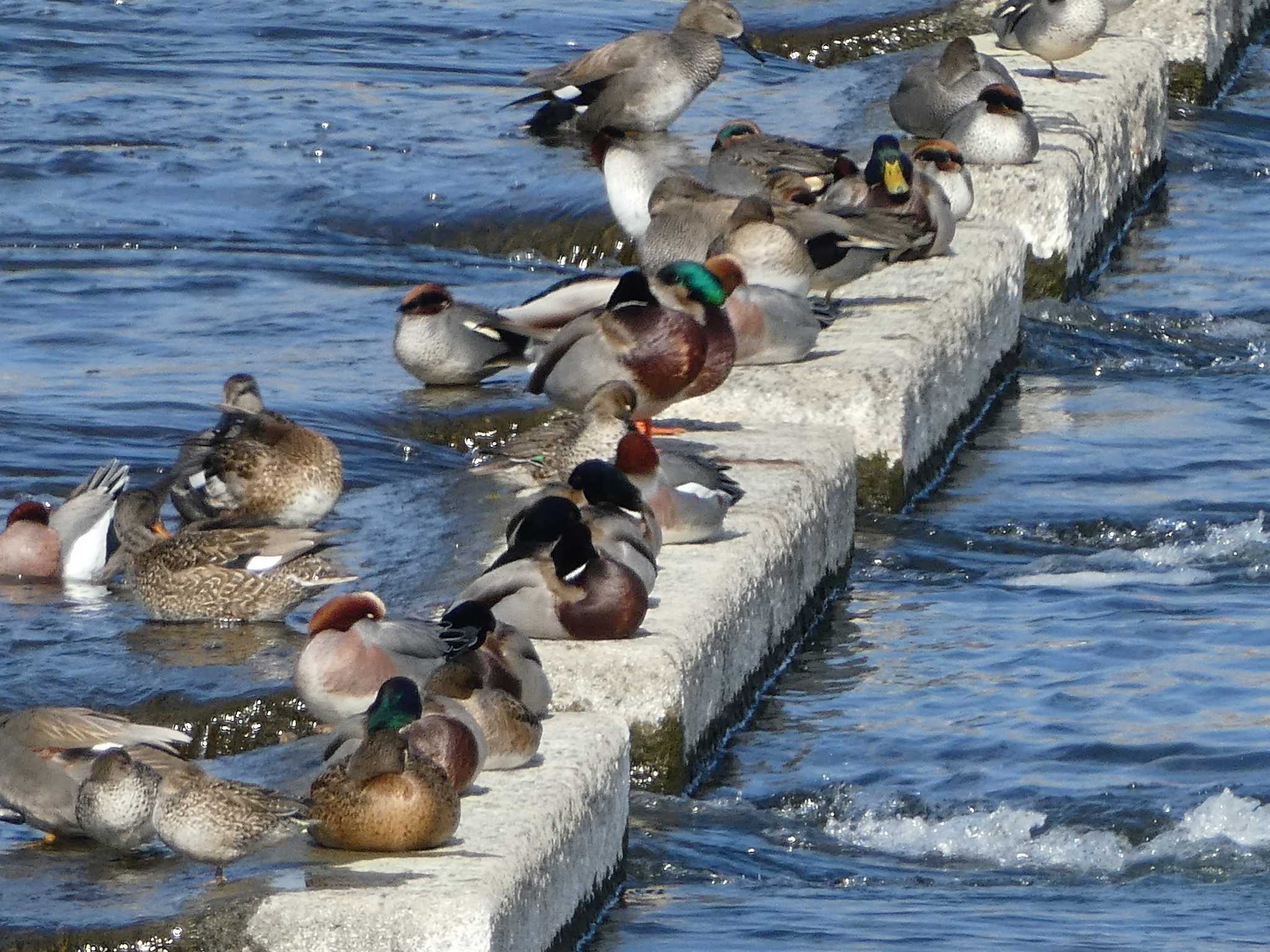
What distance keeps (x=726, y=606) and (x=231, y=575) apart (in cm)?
145

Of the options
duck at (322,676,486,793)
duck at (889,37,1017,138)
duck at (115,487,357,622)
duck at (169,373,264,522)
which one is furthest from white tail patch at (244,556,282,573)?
duck at (889,37,1017,138)

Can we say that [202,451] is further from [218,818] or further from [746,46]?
[746,46]

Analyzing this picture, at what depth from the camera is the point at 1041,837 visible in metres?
6.80

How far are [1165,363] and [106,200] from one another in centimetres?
573

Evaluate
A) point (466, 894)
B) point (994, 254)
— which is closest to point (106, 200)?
point (994, 254)

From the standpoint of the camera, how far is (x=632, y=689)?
669 cm

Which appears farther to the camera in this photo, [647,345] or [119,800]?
[647,345]

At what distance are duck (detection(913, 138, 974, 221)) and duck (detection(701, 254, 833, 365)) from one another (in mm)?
2503

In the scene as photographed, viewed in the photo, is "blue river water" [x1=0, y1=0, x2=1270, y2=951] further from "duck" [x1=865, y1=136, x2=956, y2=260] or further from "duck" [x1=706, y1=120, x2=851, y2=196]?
"duck" [x1=706, y1=120, x2=851, y2=196]

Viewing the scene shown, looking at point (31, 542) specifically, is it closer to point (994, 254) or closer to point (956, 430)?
point (956, 430)

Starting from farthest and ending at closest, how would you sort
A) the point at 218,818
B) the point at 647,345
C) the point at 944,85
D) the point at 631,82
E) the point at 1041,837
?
the point at 631,82, the point at 944,85, the point at 647,345, the point at 1041,837, the point at 218,818

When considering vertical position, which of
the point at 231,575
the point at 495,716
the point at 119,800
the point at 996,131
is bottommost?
the point at 231,575

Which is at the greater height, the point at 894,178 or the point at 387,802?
the point at 894,178

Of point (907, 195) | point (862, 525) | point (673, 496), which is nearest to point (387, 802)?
point (673, 496)
